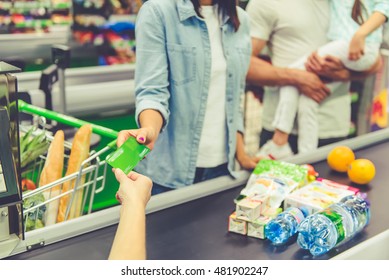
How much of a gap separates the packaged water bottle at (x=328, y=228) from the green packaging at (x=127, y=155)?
41cm

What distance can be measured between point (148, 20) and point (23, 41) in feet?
7.95

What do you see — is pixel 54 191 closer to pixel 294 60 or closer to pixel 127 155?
pixel 127 155

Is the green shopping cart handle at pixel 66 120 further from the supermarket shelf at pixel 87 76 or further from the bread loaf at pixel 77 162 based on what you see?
the supermarket shelf at pixel 87 76

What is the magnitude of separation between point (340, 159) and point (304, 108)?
876mm

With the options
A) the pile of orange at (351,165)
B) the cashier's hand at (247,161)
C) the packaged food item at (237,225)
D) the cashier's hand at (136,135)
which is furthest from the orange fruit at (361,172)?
the cashier's hand at (136,135)

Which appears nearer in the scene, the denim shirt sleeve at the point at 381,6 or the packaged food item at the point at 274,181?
the packaged food item at the point at 274,181

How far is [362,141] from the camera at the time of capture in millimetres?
2191

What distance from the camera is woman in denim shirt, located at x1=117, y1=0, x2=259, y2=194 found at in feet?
5.37

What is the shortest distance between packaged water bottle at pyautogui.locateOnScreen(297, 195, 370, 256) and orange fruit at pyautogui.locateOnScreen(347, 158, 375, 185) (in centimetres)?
38

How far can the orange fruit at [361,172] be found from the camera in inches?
67.2

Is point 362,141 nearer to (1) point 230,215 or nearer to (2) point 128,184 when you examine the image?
(1) point 230,215

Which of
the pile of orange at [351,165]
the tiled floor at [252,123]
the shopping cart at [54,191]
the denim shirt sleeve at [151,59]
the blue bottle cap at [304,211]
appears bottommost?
the tiled floor at [252,123]

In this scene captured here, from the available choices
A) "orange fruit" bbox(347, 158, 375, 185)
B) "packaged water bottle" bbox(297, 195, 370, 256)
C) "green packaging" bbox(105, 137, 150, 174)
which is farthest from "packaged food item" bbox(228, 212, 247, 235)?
"orange fruit" bbox(347, 158, 375, 185)

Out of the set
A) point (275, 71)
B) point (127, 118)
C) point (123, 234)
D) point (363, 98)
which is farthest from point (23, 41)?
point (123, 234)
